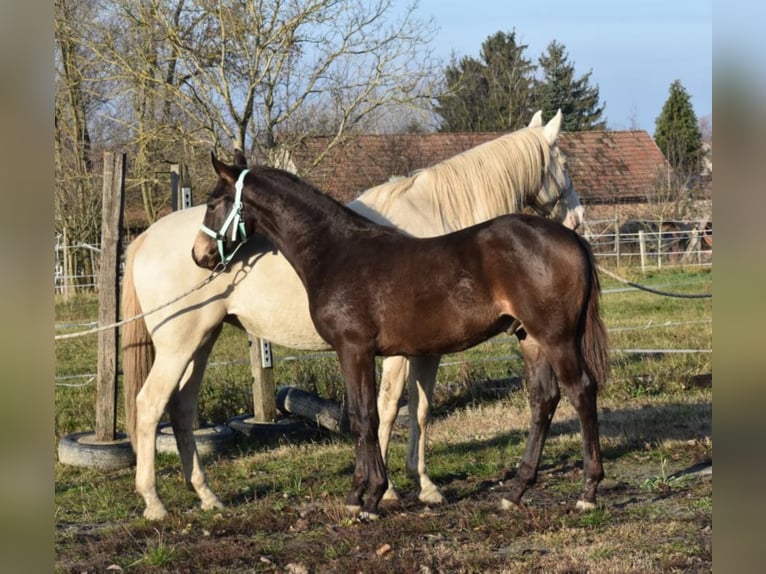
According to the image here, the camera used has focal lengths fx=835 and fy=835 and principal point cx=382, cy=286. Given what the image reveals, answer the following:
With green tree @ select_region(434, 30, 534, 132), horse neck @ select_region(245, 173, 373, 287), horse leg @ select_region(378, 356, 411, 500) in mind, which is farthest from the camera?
green tree @ select_region(434, 30, 534, 132)

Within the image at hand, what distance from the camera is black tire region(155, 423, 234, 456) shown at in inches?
271

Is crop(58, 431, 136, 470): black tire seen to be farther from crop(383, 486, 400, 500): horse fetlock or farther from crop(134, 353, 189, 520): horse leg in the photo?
crop(383, 486, 400, 500): horse fetlock

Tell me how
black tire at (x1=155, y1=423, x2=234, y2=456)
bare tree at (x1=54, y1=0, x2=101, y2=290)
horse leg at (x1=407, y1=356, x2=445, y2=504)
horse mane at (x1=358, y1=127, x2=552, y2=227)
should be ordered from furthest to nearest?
bare tree at (x1=54, y1=0, x2=101, y2=290), black tire at (x1=155, y1=423, x2=234, y2=456), horse mane at (x1=358, y1=127, x2=552, y2=227), horse leg at (x1=407, y1=356, x2=445, y2=504)

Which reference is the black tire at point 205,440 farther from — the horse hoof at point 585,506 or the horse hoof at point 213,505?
the horse hoof at point 585,506

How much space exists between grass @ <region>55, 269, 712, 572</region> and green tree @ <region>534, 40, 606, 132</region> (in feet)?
79.8

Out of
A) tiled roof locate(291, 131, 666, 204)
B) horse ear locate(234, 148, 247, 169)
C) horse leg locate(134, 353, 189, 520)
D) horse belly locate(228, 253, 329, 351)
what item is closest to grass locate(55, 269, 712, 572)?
horse leg locate(134, 353, 189, 520)

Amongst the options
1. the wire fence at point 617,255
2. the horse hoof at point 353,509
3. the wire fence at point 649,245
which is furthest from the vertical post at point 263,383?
the wire fence at point 649,245

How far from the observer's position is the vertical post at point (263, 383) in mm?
7645

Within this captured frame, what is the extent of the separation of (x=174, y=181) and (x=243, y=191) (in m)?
2.78

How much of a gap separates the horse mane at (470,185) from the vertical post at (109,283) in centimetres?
240

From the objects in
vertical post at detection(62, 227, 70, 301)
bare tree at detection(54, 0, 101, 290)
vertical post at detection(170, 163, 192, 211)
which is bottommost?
vertical post at detection(62, 227, 70, 301)

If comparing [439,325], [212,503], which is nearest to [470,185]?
[439,325]
